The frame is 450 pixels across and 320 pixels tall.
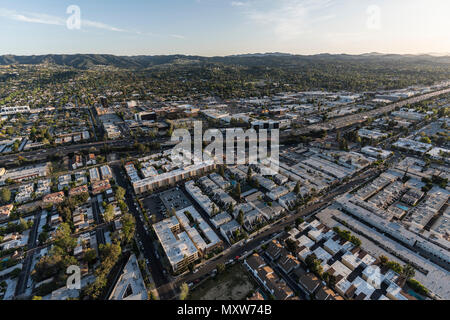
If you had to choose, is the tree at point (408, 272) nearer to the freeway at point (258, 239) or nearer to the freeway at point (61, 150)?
the freeway at point (258, 239)

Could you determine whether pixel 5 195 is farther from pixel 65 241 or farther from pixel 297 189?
pixel 297 189

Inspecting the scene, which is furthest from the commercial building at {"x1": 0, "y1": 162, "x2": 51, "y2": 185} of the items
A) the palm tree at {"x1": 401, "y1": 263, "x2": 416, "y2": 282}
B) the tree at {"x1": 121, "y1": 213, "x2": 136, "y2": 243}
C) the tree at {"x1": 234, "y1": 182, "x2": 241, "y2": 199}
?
the palm tree at {"x1": 401, "y1": 263, "x2": 416, "y2": 282}

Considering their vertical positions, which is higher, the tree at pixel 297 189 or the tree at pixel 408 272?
the tree at pixel 297 189

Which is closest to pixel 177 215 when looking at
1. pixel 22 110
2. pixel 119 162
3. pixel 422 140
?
pixel 119 162

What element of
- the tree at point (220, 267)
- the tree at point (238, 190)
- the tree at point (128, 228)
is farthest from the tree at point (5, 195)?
the tree at point (238, 190)

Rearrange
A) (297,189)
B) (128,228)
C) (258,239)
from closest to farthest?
(128,228) < (258,239) < (297,189)

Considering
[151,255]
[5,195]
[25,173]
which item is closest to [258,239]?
[151,255]
